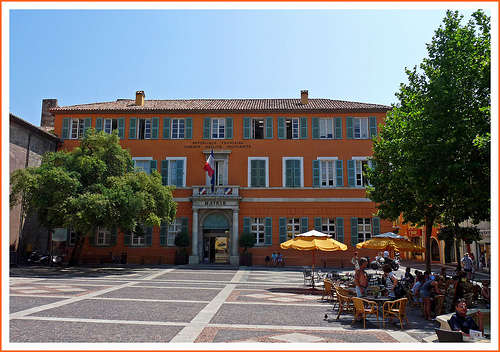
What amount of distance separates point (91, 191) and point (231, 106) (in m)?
13.2

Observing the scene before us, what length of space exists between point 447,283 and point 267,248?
711 inches

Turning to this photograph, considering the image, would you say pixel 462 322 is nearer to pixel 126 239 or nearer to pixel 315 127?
pixel 315 127

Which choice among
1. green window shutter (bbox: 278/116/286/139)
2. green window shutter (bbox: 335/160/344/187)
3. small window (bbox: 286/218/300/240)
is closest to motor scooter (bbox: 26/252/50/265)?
small window (bbox: 286/218/300/240)

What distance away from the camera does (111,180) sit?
955 inches

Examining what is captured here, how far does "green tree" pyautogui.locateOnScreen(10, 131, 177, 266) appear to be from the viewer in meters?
22.4

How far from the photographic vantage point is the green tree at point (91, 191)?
22359mm

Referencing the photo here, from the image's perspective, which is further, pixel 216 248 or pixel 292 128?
pixel 292 128

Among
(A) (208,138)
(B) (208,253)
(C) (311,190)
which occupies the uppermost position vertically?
(A) (208,138)

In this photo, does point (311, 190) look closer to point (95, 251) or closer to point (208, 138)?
point (208, 138)

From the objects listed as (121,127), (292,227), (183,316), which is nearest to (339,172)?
(292,227)

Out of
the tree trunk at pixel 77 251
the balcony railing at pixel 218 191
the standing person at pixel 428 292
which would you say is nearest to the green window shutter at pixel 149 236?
the balcony railing at pixel 218 191

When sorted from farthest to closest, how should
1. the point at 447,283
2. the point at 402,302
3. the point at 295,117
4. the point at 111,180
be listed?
the point at 295,117
the point at 111,180
the point at 447,283
the point at 402,302

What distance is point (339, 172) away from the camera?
30625 mm

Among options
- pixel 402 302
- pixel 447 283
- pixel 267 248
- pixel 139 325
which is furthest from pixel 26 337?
pixel 267 248
